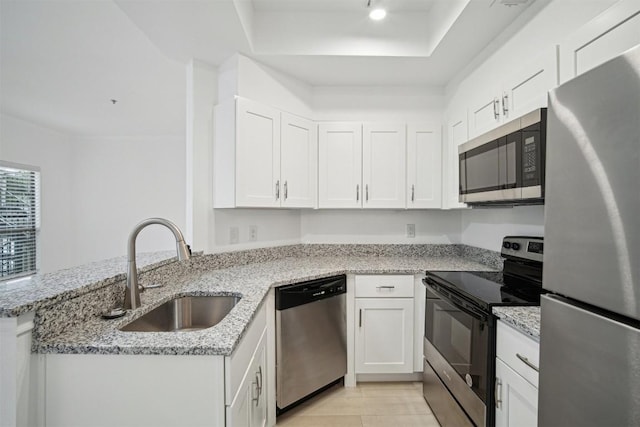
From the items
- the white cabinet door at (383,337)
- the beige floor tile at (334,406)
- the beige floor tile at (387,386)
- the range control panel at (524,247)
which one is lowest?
the beige floor tile at (334,406)

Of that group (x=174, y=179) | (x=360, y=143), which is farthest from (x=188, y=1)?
(x=174, y=179)

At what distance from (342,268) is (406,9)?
76.0 inches

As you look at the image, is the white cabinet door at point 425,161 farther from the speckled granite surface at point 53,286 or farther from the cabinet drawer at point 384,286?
the speckled granite surface at point 53,286

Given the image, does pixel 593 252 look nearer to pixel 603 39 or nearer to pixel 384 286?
pixel 603 39

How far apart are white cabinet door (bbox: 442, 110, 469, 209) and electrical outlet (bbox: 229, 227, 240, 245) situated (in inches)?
68.1

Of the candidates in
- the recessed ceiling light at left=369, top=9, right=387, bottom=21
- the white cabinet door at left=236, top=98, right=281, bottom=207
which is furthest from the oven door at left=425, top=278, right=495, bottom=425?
the recessed ceiling light at left=369, top=9, right=387, bottom=21

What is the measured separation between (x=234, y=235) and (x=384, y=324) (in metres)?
1.34

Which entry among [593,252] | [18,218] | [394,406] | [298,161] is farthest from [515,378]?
[18,218]

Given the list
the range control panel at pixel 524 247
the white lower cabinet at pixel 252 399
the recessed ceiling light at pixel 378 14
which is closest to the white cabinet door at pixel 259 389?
the white lower cabinet at pixel 252 399

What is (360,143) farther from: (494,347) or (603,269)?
(603,269)

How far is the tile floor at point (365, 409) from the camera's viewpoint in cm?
179

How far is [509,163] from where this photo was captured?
140 centimetres

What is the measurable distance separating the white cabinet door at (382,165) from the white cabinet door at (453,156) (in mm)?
346

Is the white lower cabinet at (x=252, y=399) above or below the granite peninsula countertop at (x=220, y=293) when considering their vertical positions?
below
